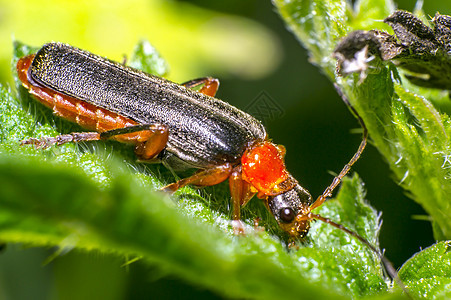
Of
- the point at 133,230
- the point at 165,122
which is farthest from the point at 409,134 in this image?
the point at 133,230

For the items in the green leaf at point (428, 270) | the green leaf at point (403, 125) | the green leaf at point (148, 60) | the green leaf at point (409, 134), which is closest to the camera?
the green leaf at point (428, 270)

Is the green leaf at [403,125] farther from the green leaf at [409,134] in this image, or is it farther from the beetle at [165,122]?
the beetle at [165,122]

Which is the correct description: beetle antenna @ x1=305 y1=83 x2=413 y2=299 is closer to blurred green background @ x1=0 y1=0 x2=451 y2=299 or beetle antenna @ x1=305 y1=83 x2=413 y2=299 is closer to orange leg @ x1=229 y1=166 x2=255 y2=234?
orange leg @ x1=229 y1=166 x2=255 y2=234

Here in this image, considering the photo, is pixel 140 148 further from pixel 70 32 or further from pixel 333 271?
pixel 70 32

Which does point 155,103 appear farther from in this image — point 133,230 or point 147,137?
point 133,230

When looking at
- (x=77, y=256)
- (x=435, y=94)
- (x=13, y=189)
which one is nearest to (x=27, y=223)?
(x=13, y=189)

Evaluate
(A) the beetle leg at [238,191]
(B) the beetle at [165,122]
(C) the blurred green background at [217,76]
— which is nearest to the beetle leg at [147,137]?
(B) the beetle at [165,122]
